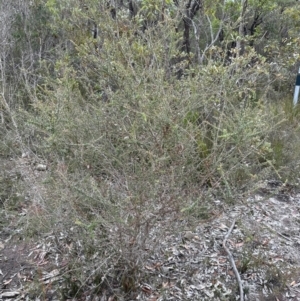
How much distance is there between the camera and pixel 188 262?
122 inches

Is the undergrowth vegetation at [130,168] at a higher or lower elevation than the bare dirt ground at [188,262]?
higher

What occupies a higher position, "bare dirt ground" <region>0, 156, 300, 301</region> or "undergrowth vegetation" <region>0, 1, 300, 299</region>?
Result: "undergrowth vegetation" <region>0, 1, 300, 299</region>

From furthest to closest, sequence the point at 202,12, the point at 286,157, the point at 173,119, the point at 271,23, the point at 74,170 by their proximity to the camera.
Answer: the point at 271,23 < the point at 202,12 < the point at 286,157 < the point at 74,170 < the point at 173,119

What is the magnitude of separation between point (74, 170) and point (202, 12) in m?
4.43

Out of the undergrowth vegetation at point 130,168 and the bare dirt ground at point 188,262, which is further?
the bare dirt ground at point 188,262

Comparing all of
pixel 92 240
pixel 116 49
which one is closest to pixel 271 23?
pixel 116 49

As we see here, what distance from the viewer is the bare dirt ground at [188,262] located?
2742 millimetres

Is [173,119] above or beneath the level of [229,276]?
above

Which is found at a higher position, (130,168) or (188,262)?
(130,168)

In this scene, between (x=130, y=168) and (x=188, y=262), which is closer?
(x=130, y=168)

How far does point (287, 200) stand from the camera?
420cm

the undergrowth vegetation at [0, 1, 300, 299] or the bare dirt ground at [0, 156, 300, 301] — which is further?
the bare dirt ground at [0, 156, 300, 301]

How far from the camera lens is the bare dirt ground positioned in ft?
9.00

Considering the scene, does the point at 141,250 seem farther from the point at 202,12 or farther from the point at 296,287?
the point at 202,12
